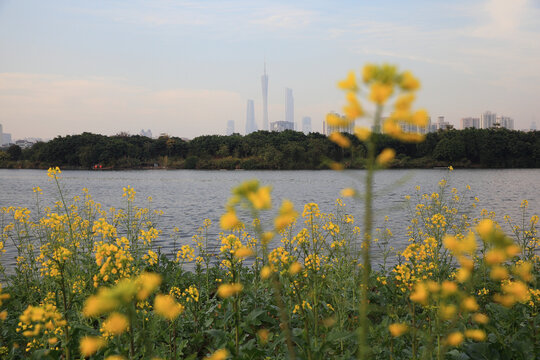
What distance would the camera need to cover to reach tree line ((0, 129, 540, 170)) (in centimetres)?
6359

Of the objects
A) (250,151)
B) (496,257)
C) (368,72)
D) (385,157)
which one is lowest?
(496,257)

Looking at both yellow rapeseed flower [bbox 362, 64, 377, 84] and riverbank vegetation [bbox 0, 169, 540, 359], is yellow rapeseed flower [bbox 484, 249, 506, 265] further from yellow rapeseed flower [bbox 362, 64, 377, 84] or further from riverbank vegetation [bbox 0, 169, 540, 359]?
yellow rapeseed flower [bbox 362, 64, 377, 84]

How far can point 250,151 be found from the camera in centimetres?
7169

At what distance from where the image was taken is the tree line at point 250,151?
2504 inches

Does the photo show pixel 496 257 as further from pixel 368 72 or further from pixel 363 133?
pixel 368 72

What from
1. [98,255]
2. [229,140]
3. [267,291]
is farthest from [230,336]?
[229,140]

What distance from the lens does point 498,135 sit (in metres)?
65.2

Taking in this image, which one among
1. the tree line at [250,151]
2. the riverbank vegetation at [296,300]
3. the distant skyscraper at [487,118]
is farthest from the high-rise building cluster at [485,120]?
the riverbank vegetation at [296,300]

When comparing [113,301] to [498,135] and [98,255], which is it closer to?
[98,255]

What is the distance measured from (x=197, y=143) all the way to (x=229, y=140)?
7.63m

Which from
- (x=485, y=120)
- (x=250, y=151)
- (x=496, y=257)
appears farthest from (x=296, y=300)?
(x=485, y=120)

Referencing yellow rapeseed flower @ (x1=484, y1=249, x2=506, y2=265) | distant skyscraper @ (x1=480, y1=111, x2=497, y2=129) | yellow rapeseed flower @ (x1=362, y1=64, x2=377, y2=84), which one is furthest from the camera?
distant skyscraper @ (x1=480, y1=111, x2=497, y2=129)

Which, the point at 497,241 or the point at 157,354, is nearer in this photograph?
the point at 497,241

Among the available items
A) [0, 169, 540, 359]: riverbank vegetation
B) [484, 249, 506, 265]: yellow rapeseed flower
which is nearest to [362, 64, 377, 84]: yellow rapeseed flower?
[0, 169, 540, 359]: riverbank vegetation
